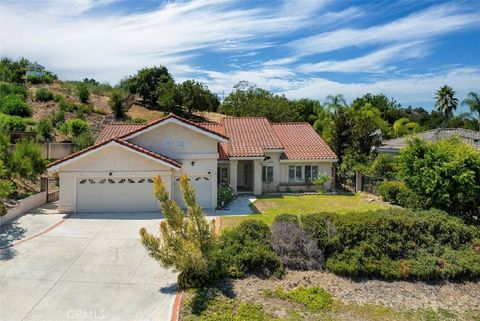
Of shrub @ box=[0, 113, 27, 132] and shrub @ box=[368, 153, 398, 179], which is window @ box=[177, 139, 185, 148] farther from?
shrub @ box=[0, 113, 27, 132]

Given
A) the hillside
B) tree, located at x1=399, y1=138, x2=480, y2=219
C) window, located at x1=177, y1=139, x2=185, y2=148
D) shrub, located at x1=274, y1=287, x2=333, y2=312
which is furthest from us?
the hillside

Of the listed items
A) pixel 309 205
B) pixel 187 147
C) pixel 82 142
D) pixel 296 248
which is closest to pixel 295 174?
pixel 309 205

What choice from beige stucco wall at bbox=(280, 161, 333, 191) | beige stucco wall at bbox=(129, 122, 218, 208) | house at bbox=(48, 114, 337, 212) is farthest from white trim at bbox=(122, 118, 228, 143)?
beige stucco wall at bbox=(280, 161, 333, 191)

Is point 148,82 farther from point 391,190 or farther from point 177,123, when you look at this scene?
point 391,190

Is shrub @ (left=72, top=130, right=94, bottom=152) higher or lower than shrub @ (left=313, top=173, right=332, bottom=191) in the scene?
higher

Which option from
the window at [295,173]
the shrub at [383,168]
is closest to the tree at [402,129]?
the shrub at [383,168]

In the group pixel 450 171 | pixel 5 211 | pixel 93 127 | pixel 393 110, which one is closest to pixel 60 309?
pixel 5 211
